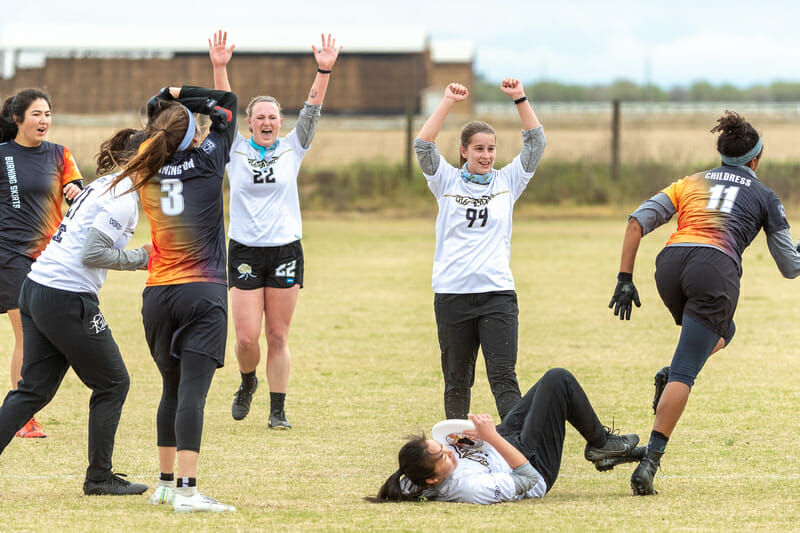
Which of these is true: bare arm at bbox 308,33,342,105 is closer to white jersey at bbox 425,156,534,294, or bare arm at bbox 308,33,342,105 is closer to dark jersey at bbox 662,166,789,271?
white jersey at bbox 425,156,534,294

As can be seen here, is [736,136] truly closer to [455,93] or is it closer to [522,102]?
[522,102]

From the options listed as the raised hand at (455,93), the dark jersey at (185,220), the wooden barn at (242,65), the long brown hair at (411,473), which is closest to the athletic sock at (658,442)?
the long brown hair at (411,473)

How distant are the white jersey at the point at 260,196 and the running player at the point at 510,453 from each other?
8.00 feet

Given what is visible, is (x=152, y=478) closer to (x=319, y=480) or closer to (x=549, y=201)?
(x=319, y=480)

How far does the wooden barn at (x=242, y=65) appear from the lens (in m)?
41.6

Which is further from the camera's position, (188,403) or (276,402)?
(276,402)

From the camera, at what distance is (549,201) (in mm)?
28094

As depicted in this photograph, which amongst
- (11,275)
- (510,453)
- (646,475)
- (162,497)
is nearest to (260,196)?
(11,275)

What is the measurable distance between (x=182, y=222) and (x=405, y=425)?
9.49ft

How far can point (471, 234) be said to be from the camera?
669cm

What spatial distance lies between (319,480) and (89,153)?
24.9 m

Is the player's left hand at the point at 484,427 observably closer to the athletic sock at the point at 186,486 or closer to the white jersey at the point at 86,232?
the athletic sock at the point at 186,486

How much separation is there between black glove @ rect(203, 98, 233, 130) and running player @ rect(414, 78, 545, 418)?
4.93 ft

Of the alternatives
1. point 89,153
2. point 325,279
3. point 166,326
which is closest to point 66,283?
point 166,326
